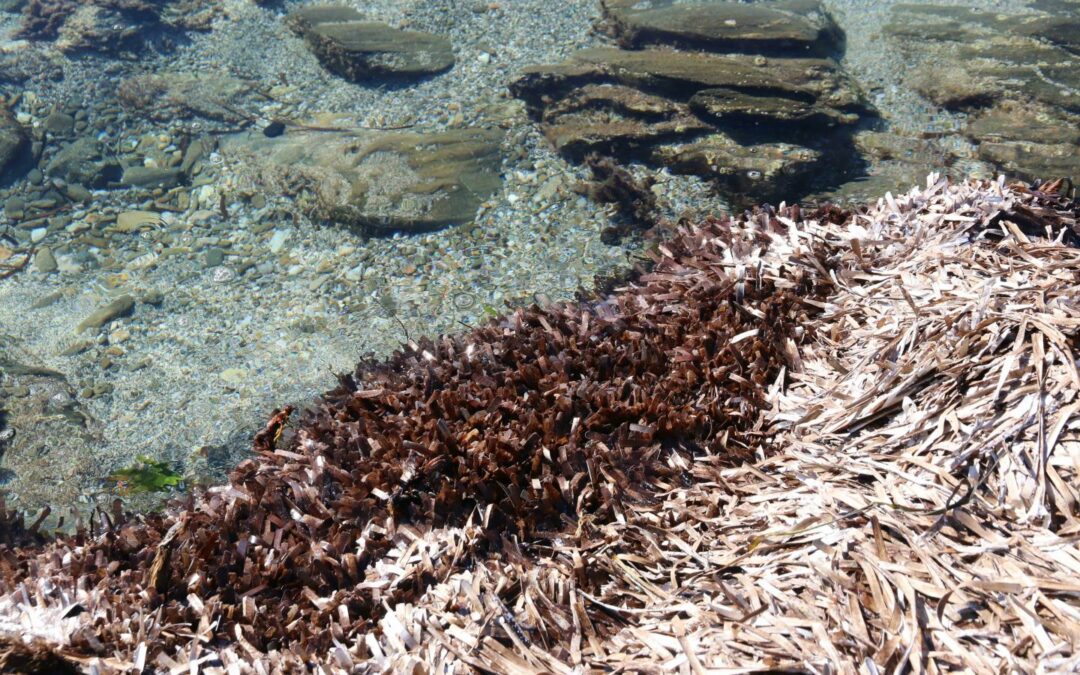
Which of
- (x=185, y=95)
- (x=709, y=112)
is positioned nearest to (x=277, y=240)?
(x=185, y=95)

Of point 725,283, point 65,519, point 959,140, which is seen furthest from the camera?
point 959,140

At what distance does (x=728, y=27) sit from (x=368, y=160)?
3999 millimetres

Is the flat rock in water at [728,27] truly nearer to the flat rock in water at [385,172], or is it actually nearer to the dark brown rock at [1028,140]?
the dark brown rock at [1028,140]

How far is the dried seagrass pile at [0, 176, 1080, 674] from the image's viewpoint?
200 cm

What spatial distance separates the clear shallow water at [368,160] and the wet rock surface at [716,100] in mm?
28

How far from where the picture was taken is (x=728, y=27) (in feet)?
25.5

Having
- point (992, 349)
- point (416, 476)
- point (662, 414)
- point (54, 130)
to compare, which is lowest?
point (54, 130)

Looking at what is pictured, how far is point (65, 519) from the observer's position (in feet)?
13.1

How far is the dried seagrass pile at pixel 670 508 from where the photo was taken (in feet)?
6.57

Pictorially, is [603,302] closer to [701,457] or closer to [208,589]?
[701,457]

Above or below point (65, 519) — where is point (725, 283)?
above

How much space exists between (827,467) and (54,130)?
8250 mm

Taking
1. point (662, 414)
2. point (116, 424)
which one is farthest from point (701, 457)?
point (116, 424)

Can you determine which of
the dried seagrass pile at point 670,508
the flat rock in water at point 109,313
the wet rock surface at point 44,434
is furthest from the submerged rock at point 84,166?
the dried seagrass pile at point 670,508
